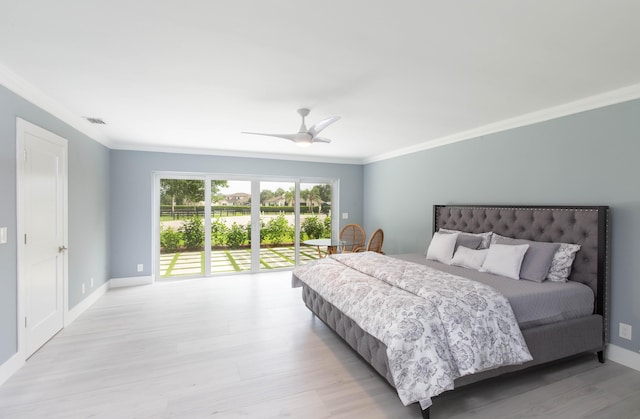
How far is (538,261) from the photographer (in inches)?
113

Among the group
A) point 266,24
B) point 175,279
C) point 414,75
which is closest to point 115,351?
point 175,279

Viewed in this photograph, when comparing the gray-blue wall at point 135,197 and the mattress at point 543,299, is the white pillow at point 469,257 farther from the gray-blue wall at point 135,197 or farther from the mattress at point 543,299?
the gray-blue wall at point 135,197

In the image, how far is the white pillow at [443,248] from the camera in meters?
3.69

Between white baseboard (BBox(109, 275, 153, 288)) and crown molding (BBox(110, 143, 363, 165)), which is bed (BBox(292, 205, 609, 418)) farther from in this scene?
white baseboard (BBox(109, 275, 153, 288))

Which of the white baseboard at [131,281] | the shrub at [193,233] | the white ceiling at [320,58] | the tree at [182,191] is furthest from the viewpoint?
the shrub at [193,233]

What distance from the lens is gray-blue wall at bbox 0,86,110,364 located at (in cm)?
240

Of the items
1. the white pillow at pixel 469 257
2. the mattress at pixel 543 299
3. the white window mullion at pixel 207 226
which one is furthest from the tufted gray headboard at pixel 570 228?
the white window mullion at pixel 207 226

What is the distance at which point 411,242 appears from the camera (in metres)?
5.31

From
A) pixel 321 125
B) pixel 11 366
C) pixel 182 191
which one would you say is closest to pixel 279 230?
pixel 182 191

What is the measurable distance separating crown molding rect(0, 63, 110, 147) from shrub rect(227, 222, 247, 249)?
2.65 m

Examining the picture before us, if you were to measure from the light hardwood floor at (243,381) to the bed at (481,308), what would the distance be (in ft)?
0.62

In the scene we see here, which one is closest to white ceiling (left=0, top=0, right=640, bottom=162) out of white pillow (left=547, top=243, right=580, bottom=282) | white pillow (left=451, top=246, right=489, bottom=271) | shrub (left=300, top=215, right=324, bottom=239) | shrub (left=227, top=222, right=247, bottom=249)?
white pillow (left=547, top=243, right=580, bottom=282)

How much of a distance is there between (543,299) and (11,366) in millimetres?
4339

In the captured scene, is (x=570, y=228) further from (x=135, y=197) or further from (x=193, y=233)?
(x=135, y=197)
